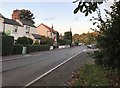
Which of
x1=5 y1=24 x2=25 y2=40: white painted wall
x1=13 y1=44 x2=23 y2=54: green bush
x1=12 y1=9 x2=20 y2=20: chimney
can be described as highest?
x1=12 y1=9 x2=20 y2=20: chimney

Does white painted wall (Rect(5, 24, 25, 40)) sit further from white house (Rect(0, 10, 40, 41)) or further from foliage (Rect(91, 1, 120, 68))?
foliage (Rect(91, 1, 120, 68))

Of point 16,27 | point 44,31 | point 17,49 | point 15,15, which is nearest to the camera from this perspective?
point 17,49

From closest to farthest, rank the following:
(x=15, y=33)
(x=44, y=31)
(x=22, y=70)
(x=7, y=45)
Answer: (x=22, y=70)
(x=7, y=45)
(x=15, y=33)
(x=44, y=31)

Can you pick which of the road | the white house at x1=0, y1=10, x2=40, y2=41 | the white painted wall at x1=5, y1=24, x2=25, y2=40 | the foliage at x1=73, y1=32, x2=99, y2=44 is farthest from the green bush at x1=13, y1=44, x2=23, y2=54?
the white painted wall at x1=5, y1=24, x2=25, y2=40

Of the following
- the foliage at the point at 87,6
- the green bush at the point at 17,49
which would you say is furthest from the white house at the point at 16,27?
the foliage at the point at 87,6

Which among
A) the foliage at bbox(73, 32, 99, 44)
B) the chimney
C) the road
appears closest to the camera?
the road

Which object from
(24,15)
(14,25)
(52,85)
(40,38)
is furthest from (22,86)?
(24,15)

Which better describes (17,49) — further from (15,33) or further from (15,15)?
(15,15)

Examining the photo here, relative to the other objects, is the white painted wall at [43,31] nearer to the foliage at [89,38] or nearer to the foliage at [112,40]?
the foliage at [89,38]

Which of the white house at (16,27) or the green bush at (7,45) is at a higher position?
the white house at (16,27)

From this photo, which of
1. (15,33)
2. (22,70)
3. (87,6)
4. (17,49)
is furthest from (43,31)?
(87,6)

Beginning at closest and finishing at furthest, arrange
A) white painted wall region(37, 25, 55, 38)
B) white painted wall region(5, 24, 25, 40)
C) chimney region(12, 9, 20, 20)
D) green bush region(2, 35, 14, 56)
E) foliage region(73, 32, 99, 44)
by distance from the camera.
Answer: foliage region(73, 32, 99, 44), green bush region(2, 35, 14, 56), white painted wall region(5, 24, 25, 40), chimney region(12, 9, 20, 20), white painted wall region(37, 25, 55, 38)

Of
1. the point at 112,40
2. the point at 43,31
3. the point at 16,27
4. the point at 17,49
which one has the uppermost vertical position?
the point at 43,31

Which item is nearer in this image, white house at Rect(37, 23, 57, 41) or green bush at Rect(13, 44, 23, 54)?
green bush at Rect(13, 44, 23, 54)
